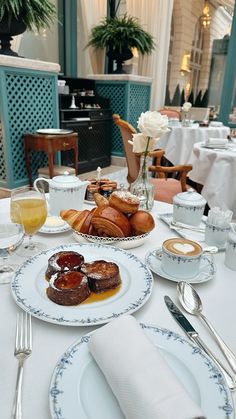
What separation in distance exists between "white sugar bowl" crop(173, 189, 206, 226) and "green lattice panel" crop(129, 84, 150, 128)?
409 centimetres

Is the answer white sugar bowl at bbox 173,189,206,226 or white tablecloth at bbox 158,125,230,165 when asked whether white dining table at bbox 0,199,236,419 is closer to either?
white sugar bowl at bbox 173,189,206,226

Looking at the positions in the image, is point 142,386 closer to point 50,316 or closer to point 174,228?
point 50,316

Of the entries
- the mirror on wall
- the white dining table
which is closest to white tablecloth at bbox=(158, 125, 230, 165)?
the mirror on wall

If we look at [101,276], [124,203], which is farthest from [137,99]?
[101,276]

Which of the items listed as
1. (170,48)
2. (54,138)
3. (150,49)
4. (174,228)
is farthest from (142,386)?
(170,48)

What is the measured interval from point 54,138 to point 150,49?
2610 mm

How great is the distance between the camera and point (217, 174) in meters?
2.16

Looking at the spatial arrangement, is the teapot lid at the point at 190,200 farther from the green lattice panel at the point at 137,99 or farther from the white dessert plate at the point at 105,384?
the green lattice panel at the point at 137,99

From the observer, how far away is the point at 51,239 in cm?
84

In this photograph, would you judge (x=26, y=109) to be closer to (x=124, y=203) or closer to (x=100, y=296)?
(x=124, y=203)

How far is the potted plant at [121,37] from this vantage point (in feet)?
14.2

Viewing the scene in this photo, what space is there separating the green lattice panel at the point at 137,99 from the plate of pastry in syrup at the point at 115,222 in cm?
425

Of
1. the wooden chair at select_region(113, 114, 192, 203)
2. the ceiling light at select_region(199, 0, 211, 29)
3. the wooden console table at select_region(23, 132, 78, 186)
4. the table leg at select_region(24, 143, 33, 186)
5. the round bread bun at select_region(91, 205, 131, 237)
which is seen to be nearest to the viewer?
the round bread bun at select_region(91, 205, 131, 237)

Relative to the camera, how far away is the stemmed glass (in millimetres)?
632
